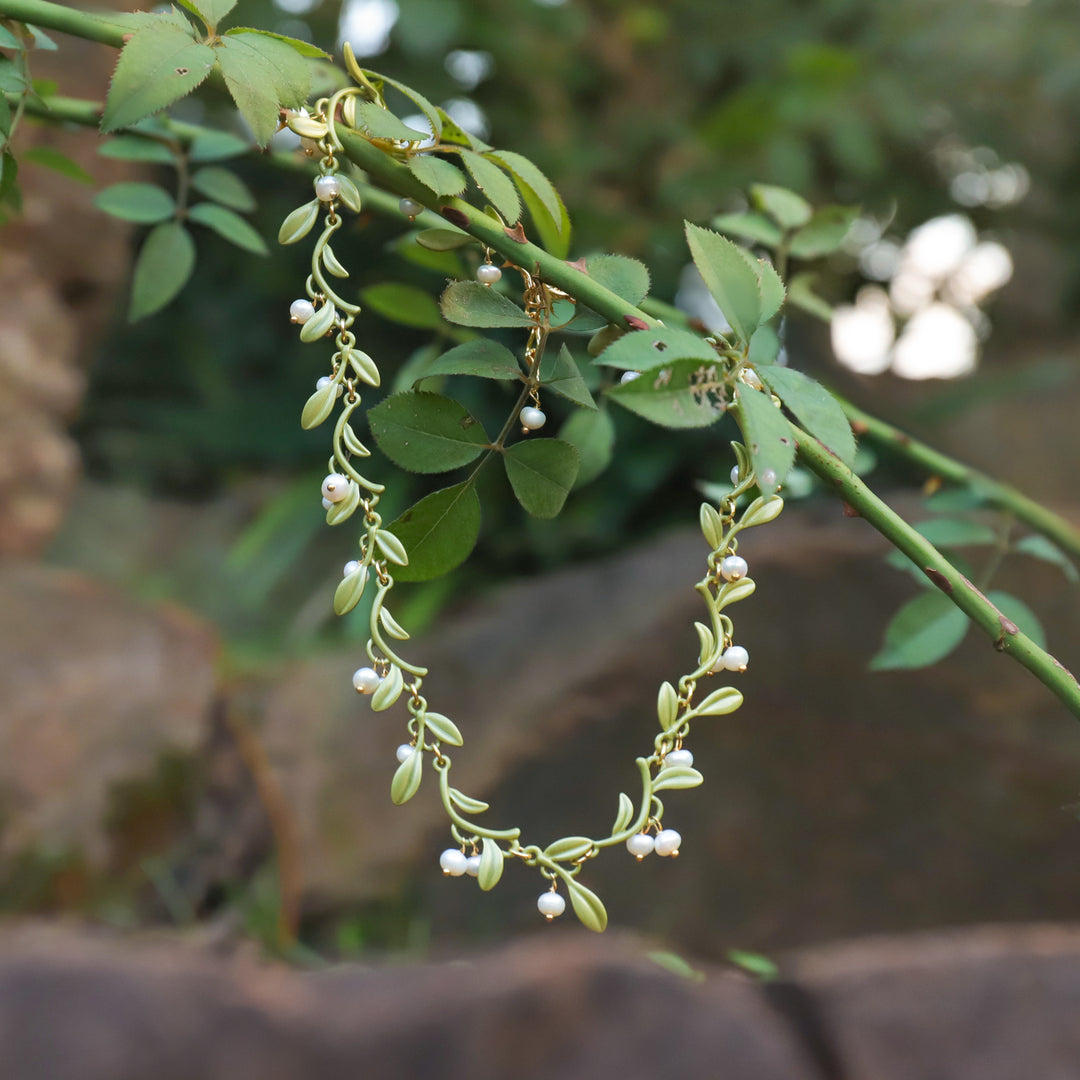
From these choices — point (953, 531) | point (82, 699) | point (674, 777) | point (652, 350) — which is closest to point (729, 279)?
point (652, 350)

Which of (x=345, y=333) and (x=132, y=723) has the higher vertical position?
(x=345, y=333)

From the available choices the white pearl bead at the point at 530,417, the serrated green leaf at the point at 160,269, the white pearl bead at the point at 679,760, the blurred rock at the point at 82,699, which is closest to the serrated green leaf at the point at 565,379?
the white pearl bead at the point at 530,417

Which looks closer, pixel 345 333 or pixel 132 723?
pixel 345 333

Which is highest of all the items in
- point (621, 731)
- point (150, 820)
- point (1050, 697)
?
point (1050, 697)

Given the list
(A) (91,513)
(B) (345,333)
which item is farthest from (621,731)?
(A) (91,513)

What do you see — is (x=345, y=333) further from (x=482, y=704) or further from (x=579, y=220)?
(x=579, y=220)

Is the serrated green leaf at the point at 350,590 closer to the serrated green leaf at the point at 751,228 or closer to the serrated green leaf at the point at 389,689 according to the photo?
the serrated green leaf at the point at 389,689

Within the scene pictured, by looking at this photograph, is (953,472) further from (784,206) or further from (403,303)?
(403,303)
